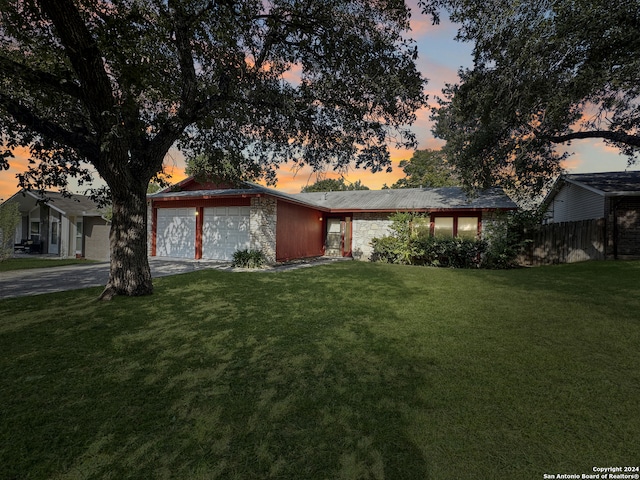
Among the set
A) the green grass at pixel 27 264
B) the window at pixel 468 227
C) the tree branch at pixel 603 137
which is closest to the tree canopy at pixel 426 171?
the window at pixel 468 227

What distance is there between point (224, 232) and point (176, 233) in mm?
2965

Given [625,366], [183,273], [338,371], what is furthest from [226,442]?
[183,273]

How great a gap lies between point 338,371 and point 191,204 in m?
13.0

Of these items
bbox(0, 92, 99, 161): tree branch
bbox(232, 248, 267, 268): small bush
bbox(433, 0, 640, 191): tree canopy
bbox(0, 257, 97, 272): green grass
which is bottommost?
bbox(0, 257, 97, 272): green grass

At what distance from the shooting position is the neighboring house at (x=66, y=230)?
1573 centimetres

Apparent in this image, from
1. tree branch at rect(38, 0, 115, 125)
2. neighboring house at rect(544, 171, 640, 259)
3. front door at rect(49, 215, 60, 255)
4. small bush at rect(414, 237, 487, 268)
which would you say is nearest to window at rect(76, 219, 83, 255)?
front door at rect(49, 215, 60, 255)

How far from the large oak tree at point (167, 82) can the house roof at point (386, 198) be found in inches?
199

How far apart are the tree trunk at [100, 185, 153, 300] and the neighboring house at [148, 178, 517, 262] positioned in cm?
543

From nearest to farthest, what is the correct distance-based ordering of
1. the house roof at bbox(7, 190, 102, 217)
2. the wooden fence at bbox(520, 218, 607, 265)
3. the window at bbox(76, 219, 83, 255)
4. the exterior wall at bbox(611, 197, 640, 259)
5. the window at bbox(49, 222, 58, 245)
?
the exterior wall at bbox(611, 197, 640, 259) < the wooden fence at bbox(520, 218, 607, 265) < the house roof at bbox(7, 190, 102, 217) < the window at bbox(76, 219, 83, 255) < the window at bbox(49, 222, 58, 245)

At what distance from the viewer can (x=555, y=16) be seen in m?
7.89

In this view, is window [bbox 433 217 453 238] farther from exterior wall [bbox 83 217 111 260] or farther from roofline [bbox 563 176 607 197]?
exterior wall [bbox 83 217 111 260]

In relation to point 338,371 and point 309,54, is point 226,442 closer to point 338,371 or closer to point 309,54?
point 338,371

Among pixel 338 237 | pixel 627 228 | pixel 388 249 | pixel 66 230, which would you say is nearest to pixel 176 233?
pixel 66 230

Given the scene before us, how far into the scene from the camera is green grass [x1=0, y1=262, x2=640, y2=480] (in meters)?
2.11
